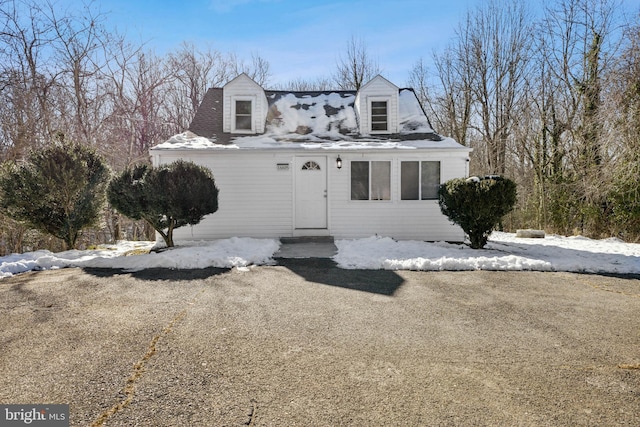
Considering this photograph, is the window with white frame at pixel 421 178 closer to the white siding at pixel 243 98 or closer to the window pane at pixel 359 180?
the window pane at pixel 359 180

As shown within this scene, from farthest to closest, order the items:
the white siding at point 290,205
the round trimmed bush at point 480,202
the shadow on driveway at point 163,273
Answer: the white siding at point 290,205 < the round trimmed bush at point 480,202 < the shadow on driveway at point 163,273

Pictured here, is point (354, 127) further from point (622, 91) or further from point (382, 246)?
point (622, 91)

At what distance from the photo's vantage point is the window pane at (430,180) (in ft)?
30.7

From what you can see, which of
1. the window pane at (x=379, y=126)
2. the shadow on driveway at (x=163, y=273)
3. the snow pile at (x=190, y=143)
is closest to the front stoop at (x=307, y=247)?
the shadow on driveway at (x=163, y=273)

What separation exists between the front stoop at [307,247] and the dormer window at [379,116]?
410cm

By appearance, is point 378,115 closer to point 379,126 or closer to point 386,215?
point 379,126

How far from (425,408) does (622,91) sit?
9.92m

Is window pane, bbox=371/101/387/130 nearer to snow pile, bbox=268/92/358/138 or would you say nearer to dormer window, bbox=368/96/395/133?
dormer window, bbox=368/96/395/133

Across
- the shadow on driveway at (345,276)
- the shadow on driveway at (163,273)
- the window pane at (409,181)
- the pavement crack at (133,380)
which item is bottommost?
the shadow on driveway at (345,276)

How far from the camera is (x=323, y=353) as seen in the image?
9.12 ft

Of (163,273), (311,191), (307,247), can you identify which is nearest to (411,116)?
(311,191)

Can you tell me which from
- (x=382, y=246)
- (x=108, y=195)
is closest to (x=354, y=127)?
(x=382, y=246)

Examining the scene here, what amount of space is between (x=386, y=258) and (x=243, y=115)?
697 cm

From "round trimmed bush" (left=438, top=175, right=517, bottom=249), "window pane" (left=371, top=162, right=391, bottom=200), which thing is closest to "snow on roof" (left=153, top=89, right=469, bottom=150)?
"window pane" (left=371, top=162, right=391, bottom=200)
